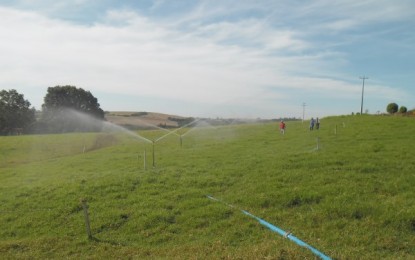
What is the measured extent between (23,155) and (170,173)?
39.6 metres

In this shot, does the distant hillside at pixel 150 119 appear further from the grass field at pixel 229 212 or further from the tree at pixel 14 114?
the grass field at pixel 229 212

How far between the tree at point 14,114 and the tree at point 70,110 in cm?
455

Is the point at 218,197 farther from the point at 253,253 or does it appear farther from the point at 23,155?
the point at 23,155

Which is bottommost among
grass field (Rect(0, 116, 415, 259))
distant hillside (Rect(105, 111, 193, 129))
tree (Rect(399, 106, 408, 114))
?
grass field (Rect(0, 116, 415, 259))

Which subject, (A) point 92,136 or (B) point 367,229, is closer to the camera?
(B) point 367,229

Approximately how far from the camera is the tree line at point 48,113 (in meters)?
98.4

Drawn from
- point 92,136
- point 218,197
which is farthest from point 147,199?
point 92,136

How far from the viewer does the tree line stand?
323ft

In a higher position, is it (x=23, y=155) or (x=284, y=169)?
(x=284, y=169)

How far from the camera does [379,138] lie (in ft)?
118

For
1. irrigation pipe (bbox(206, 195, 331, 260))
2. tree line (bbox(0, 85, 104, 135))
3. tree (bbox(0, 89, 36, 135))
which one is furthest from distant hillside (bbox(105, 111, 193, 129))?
irrigation pipe (bbox(206, 195, 331, 260))

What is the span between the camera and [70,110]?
344 feet

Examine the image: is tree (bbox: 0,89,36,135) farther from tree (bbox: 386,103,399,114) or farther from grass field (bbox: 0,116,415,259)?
grass field (bbox: 0,116,415,259)

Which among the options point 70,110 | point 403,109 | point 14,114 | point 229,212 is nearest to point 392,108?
point 403,109
